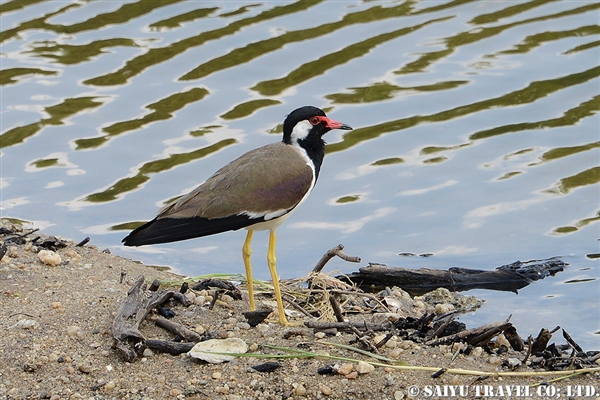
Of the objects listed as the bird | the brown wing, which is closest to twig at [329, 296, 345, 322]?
the bird

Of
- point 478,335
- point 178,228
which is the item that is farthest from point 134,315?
point 478,335

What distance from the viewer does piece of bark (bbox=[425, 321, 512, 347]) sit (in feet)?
18.7

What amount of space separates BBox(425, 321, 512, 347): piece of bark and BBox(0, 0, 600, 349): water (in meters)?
1.60

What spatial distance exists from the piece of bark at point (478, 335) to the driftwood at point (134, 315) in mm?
1720

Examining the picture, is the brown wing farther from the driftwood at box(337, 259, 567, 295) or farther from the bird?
the driftwood at box(337, 259, 567, 295)

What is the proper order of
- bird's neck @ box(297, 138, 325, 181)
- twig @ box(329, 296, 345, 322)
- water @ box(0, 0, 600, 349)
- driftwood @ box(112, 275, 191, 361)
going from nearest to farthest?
driftwood @ box(112, 275, 191, 361) → twig @ box(329, 296, 345, 322) → bird's neck @ box(297, 138, 325, 181) → water @ box(0, 0, 600, 349)

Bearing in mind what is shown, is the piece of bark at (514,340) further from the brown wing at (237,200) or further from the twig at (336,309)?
the brown wing at (237,200)

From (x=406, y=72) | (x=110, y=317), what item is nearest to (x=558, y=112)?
(x=406, y=72)

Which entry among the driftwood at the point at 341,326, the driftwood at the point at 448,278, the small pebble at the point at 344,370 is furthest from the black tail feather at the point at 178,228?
the driftwood at the point at 448,278

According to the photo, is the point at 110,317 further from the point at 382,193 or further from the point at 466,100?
the point at 466,100

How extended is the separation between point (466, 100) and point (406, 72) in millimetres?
890

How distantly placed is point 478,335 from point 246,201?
1.75 m

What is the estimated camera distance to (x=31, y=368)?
5336 millimetres

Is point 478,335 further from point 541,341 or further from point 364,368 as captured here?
point 364,368
